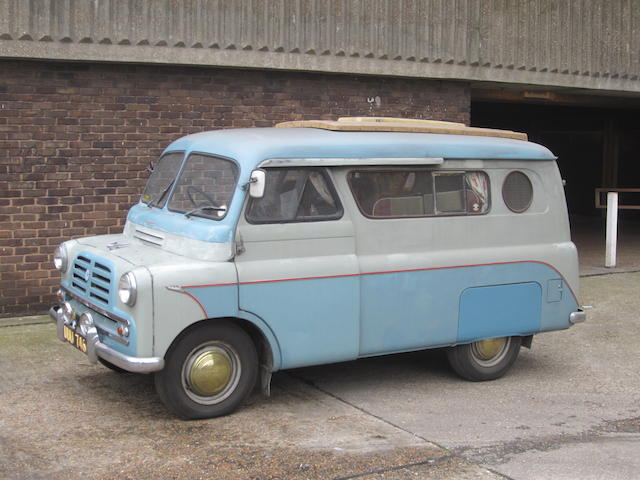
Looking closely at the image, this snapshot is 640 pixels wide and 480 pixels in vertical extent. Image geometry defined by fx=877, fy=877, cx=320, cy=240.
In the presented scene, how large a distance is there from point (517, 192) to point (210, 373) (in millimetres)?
3015

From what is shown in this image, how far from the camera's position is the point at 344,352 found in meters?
6.41

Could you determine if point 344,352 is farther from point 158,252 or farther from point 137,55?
point 137,55

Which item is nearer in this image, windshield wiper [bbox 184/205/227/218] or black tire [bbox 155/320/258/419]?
black tire [bbox 155/320/258/419]

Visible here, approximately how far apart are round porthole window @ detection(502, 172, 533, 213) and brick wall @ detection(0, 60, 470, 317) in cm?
392

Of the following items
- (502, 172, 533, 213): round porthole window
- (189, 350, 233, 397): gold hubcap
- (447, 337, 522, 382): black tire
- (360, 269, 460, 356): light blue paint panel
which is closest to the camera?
(189, 350, 233, 397): gold hubcap

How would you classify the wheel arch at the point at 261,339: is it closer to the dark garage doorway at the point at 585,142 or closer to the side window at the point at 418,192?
the side window at the point at 418,192

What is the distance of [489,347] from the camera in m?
7.23

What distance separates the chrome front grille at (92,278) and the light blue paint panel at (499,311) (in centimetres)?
273

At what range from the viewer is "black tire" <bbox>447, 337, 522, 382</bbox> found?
23.3 feet

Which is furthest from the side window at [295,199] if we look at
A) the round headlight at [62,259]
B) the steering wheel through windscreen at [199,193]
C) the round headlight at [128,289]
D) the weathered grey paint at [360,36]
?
the weathered grey paint at [360,36]

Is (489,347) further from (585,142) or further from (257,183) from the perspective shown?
(585,142)

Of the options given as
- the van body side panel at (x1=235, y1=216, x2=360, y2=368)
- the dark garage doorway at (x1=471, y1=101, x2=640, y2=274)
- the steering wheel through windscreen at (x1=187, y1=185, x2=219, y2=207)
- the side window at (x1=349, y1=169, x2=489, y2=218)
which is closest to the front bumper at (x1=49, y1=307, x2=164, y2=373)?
the van body side panel at (x1=235, y1=216, x2=360, y2=368)

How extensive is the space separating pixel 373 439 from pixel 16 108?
5.54 metres

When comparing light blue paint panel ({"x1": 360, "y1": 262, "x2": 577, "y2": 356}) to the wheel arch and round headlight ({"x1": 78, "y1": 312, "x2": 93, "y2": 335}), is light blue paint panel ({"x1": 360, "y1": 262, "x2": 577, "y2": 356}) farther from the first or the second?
round headlight ({"x1": 78, "y1": 312, "x2": 93, "y2": 335})
